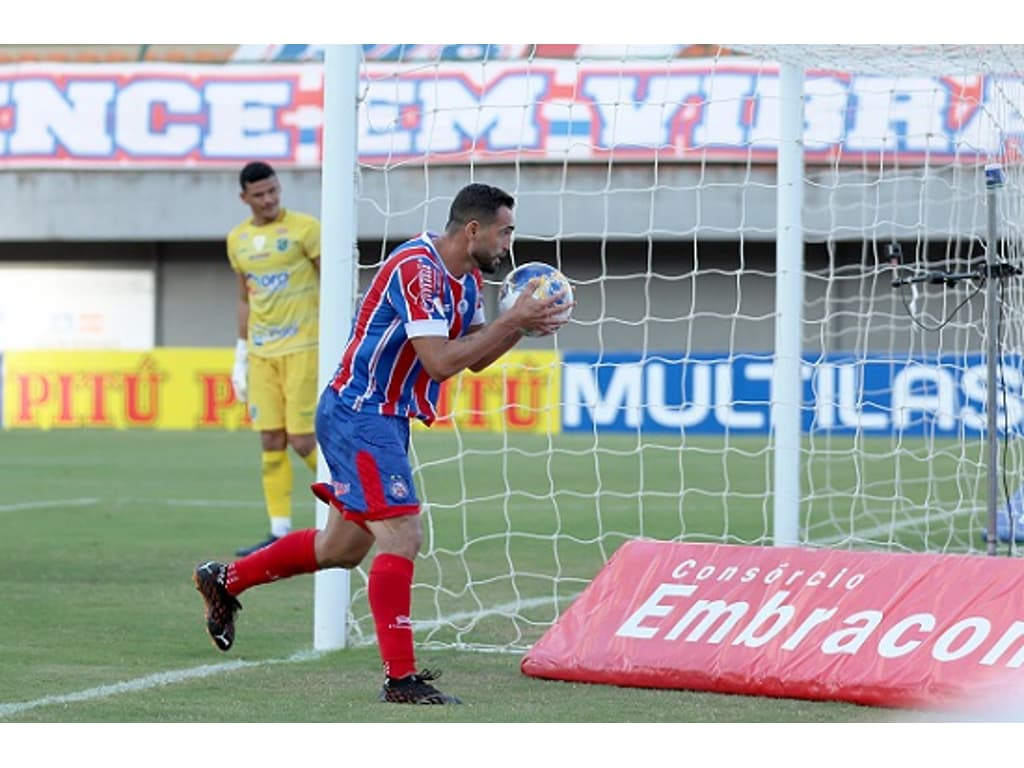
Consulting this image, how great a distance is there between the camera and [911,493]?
49.6 ft

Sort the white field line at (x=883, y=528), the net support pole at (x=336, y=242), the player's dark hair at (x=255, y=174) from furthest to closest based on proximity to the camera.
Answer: the white field line at (x=883, y=528)
the player's dark hair at (x=255, y=174)
the net support pole at (x=336, y=242)

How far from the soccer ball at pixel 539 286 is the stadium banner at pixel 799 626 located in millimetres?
1256

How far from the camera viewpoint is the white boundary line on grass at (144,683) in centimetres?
564

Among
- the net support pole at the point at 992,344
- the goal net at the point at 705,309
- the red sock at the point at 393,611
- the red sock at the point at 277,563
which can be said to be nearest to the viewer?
the red sock at the point at 393,611

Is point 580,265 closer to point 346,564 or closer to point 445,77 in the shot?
point 445,77

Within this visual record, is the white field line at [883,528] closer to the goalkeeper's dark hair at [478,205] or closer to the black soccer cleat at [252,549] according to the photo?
the black soccer cleat at [252,549]

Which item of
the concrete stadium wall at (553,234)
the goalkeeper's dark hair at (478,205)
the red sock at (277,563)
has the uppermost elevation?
the concrete stadium wall at (553,234)

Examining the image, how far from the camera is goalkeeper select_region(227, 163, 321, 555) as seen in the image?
10.5m

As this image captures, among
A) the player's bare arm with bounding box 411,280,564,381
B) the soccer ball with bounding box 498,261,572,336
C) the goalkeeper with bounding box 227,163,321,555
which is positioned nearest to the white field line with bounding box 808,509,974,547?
the goalkeeper with bounding box 227,163,321,555

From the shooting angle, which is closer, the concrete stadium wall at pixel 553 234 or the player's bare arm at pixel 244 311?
the player's bare arm at pixel 244 311

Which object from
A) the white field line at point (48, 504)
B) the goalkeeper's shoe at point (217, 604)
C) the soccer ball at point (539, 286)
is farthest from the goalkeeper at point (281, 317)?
the soccer ball at point (539, 286)

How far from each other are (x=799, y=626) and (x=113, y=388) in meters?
21.5

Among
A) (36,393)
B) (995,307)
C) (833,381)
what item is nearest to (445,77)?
(36,393)

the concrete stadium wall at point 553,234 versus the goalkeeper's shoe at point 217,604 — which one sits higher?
the concrete stadium wall at point 553,234
